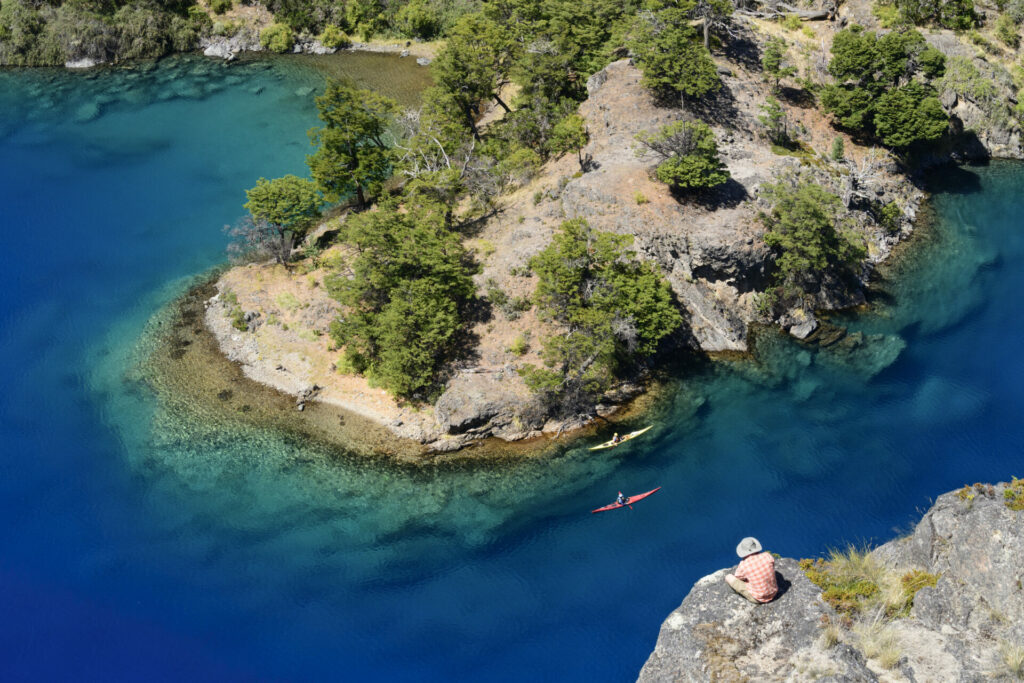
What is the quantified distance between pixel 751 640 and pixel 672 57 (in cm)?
5503

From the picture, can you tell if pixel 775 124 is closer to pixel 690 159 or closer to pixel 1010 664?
pixel 690 159

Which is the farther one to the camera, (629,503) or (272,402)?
(272,402)

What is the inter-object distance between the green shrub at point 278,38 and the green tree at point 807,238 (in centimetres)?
7368

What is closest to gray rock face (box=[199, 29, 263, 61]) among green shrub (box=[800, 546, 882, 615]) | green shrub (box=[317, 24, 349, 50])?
green shrub (box=[317, 24, 349, 50])

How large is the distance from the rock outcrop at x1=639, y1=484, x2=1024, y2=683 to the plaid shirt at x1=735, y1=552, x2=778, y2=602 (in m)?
0.64

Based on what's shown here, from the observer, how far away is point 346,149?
66375 mm

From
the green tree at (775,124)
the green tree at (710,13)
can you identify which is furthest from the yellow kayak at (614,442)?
the green tree at (710,13)

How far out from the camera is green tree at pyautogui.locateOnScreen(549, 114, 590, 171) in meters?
66.7

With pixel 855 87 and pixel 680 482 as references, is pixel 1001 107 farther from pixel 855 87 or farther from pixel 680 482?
pixel 680 482

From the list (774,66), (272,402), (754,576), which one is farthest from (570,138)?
(754,576)

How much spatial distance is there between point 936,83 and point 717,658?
229ft

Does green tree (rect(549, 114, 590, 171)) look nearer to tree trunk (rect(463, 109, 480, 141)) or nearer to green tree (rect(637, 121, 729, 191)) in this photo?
green tree (rect(637, 121, 729, 191))

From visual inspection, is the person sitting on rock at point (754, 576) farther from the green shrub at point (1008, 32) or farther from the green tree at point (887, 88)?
the green shrub at point (1008, 32)

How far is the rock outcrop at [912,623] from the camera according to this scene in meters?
25.1
